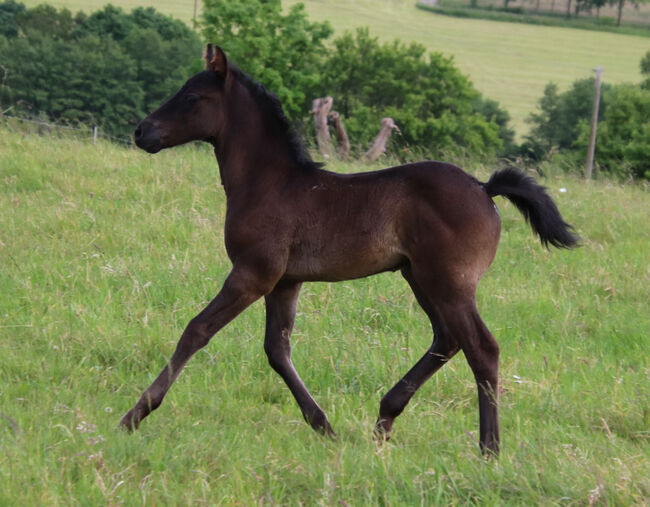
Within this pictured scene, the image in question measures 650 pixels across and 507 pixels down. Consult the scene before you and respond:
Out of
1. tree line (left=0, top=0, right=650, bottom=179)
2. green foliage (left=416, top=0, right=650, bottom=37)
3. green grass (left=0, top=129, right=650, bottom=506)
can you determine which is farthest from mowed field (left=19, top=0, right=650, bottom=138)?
green grass (left=0, top=129, right=650, bottom=506)

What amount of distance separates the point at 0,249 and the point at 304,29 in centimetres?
5754

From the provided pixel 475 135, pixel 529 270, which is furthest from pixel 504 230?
pixel 475 135

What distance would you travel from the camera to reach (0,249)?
7.41 metres

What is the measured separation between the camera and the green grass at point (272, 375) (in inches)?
139

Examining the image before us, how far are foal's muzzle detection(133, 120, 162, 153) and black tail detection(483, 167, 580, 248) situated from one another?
184 centimetres

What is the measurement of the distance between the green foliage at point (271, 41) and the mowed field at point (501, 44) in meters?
22.6

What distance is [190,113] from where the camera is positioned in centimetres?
462

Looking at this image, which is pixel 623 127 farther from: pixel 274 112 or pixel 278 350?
pixel 278 350

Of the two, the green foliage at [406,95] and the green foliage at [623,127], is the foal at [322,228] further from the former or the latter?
the green foliage at [406,95]

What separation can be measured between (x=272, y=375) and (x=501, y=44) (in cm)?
11362

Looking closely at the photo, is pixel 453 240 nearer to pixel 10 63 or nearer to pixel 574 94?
pixel 10 63

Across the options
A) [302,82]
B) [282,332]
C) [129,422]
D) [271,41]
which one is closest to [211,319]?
[282,332]

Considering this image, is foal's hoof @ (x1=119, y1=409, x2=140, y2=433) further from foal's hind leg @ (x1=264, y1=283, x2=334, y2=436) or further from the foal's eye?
the foal's eye

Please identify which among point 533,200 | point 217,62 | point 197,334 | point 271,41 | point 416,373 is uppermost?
point 217,62
